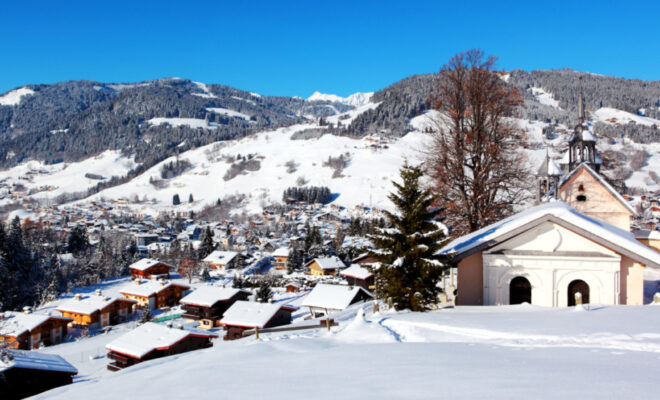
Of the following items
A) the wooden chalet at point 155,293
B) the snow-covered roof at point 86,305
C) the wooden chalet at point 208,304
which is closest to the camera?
the wooden chalet at point 208,304

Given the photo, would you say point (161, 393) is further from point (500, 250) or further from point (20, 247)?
point (20, 247)

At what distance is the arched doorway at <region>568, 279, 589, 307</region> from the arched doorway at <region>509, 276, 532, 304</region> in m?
0.86

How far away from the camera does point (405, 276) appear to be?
948 centimetres

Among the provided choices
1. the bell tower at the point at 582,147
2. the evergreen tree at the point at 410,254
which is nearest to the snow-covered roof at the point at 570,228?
the evergreen tree at the point at 410,254

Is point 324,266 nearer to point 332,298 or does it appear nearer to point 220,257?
point 220,257

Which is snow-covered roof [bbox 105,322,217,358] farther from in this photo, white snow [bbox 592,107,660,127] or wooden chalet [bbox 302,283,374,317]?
white snow [bbox 592,107,660,127]

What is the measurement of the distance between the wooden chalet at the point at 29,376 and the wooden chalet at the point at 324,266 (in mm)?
40791

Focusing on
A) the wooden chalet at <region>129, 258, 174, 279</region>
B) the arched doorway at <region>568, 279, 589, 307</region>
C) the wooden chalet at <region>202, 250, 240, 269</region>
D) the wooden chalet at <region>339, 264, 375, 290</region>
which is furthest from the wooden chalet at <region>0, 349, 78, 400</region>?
the wooden chalet at <region>202, 250, 240, 269</region>

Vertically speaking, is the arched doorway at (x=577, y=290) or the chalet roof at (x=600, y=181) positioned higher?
the chalet roof at (x=600, y=181)

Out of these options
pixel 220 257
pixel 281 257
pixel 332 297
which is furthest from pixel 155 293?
pixel 281 257

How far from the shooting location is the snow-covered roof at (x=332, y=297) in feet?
97.0

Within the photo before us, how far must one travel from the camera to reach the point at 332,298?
30.4 meters

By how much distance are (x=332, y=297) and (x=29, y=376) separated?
1922 cm

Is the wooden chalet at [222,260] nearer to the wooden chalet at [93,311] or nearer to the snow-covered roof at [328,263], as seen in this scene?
the snow-covered roof at [328,263]
